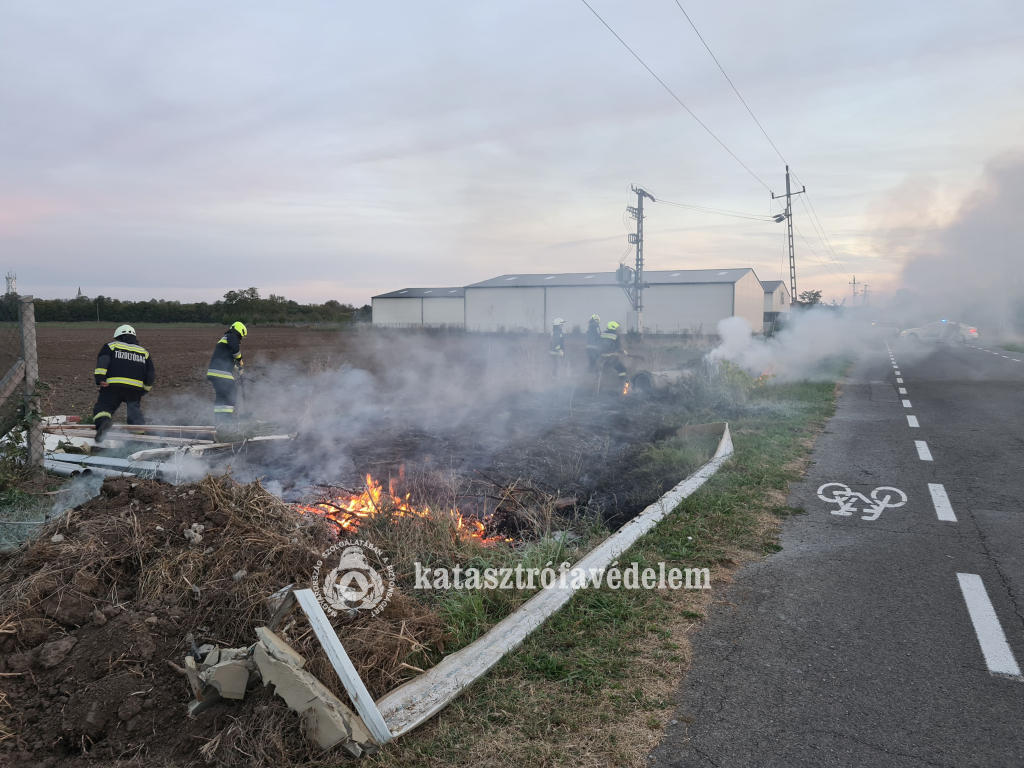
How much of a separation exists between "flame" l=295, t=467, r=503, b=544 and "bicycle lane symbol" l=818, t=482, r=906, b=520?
3493 mm

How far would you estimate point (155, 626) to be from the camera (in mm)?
3322

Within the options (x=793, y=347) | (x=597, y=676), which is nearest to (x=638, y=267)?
(x=793, y=347)

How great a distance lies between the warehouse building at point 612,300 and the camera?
43.0m

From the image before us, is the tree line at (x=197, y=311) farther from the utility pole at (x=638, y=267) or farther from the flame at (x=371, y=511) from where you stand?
the flame at (x=371, y=511)

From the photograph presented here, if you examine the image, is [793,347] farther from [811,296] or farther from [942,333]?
[811,296]

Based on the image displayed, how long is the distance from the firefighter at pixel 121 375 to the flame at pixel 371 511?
15.5 feet

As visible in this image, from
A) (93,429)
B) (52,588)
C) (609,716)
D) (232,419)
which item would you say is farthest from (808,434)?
(93,429)

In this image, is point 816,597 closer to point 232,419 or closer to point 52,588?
point 52,588

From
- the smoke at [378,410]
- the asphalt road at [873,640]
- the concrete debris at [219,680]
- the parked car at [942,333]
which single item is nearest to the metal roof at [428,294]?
the smoke at [378,410]

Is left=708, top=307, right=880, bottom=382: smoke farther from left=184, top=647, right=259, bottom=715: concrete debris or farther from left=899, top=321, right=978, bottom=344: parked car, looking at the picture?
left=184, top=647, right=259, bottom=715: concrete debris

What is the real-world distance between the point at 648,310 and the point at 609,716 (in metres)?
43.8

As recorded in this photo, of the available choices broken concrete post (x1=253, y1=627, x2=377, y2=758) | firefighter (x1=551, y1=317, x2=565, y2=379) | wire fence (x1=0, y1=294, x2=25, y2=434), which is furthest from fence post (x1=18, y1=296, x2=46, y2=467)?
firefighter (x1=551, y1=317, x2=565, y2=379)

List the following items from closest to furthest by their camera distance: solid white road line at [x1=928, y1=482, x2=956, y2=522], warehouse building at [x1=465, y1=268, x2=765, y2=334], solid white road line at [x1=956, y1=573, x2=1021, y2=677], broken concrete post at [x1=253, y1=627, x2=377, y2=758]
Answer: broken concrete post at [x1=253, y1=627, x2=377, y2=758] < solid white road line at [x1=956, y1=573, x2=1021, y2=677] < solid white road line at [x1=928, y1=482, x2=956, y2=522] < warehouse building at [x1=465, y1=268, x2=765, y2=334]

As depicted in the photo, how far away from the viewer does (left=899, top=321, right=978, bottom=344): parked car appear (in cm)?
4456
